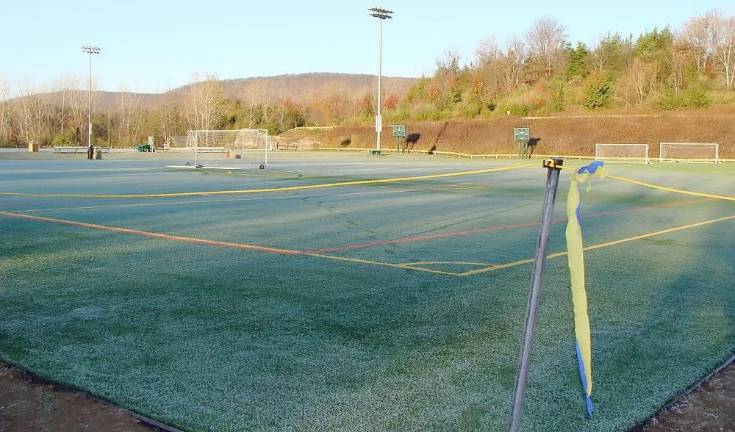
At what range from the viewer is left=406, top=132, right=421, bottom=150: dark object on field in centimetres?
7038

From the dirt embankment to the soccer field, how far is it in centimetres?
4470

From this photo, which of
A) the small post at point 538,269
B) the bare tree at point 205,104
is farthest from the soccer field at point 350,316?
the bare tree at point 205,104

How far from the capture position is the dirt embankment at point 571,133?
51656 mm

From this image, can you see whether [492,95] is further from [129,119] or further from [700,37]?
[129,119]

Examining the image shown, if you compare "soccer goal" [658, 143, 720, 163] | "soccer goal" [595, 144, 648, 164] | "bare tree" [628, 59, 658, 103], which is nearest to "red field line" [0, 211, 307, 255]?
"soccer goal" [658, 143, 720, 163]

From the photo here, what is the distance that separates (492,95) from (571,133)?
63.5 feet

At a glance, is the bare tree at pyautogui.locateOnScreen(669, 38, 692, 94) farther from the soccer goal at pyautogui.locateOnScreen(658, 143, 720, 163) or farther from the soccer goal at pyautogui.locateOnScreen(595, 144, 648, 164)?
the soccer goal at pyautogui.locateOnScreen(658, 143, 720, 163)

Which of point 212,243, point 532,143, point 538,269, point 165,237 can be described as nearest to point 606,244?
point 212,243

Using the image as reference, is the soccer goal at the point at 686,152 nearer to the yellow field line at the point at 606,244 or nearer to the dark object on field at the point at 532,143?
the dark object on field at the point at 532,143

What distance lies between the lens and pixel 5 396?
371 cm

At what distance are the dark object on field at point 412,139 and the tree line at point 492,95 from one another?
194 inches

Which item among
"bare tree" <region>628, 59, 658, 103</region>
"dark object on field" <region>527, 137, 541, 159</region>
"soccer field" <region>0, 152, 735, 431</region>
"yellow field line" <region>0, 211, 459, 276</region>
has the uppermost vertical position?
"bare tree" <region>628, 59, 658, 103</region>

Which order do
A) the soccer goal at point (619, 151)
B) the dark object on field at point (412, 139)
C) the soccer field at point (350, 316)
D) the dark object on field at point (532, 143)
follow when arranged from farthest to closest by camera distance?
the dark object on field at point (412, 139) < the dark object on field at point (532, 143) < the soccer goal at point (619, 151) < the soccer field at point (350, 316)

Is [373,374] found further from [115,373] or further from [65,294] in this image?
[65,294]
